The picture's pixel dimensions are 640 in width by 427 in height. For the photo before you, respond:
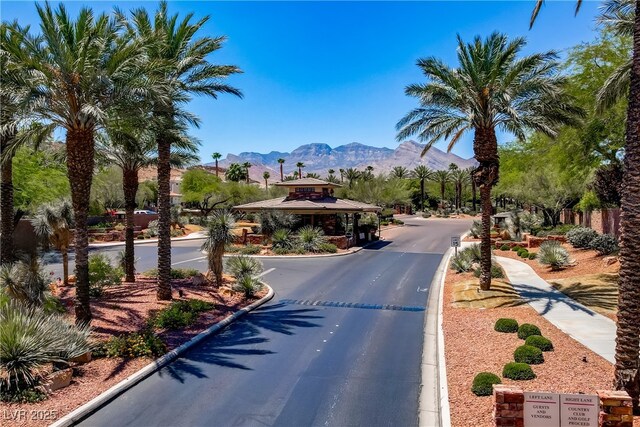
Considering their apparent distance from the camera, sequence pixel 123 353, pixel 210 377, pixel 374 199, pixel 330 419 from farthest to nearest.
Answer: pixel 374 199, pixel 123 353, pixel 210 377, pixel 330 419

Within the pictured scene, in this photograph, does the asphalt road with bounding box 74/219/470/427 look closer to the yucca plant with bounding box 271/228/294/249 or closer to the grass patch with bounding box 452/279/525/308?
the grass patch with bounding box 452/279/525/308

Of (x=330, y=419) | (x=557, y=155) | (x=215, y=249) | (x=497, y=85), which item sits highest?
(x=497, y=85)

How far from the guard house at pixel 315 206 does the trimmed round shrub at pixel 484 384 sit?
90.2 ft

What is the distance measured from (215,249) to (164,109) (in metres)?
6.79

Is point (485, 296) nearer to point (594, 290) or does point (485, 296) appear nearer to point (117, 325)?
point (594, 290)

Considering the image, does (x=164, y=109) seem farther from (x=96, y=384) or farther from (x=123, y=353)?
(x=96, y=384)

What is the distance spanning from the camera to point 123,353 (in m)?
10.9

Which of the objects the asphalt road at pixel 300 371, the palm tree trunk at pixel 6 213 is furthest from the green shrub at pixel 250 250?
the palm tree trunk at pixel 6 213

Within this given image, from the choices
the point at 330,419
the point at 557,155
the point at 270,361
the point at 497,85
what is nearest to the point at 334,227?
the point at 557,155

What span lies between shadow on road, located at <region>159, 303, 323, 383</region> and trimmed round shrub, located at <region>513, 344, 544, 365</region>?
5.95 m

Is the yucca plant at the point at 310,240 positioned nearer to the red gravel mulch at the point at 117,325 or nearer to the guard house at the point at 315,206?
the guard house at the point at 315,206

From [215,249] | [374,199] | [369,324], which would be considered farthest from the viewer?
[374,199]

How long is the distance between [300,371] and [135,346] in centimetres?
403

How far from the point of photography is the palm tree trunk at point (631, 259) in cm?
770
